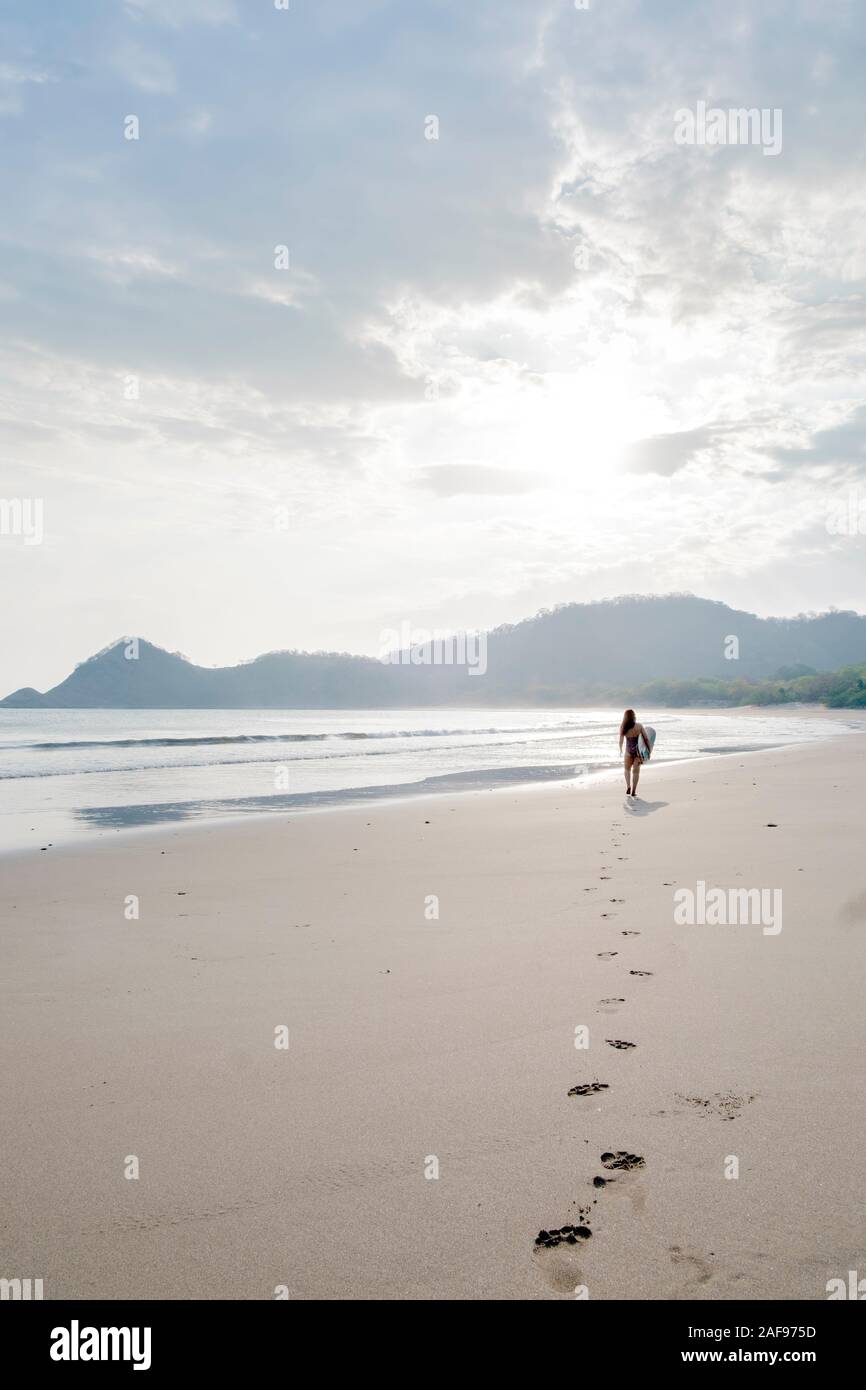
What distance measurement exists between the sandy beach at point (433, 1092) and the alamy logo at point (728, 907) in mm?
133

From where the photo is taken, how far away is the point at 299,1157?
358 centimetres

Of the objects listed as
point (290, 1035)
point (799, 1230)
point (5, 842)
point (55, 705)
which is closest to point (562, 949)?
point (290, 1035)

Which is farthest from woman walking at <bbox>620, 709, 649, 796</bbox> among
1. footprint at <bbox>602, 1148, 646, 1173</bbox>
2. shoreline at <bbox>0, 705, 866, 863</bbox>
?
footprint at <bbox>602, 1148, 646, 1173</bbox>

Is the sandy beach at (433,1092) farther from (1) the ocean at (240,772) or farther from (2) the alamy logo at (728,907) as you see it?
(1) the ocean at (240,772)

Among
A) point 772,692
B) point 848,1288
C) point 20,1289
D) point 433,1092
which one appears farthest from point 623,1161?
point 772,692

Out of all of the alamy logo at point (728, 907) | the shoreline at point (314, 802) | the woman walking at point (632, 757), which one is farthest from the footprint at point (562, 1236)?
the woman walking at point (632, 757)

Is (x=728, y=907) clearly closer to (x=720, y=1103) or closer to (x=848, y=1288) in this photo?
(x=720, y=1103)

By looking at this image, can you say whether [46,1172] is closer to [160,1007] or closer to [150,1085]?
[150,1085]

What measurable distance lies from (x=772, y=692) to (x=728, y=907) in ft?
441

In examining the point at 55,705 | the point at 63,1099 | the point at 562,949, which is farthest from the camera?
the point at 55,705

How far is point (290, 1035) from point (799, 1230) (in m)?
2.91
